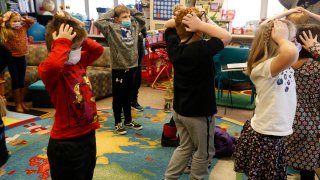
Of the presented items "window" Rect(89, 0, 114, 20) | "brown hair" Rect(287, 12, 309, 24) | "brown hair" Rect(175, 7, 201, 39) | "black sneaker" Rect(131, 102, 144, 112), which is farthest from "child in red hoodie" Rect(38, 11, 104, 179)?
"window" Rect(89, 0, 114, 20)

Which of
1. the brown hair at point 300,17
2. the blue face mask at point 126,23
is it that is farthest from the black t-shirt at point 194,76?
the blue face mask at point 126,23

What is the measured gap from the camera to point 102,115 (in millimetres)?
3900

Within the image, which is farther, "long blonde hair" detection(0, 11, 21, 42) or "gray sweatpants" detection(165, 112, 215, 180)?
"long blonde hair" detection(0, 11, 21, 42)

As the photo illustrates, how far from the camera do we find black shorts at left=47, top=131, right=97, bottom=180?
152 centimetres

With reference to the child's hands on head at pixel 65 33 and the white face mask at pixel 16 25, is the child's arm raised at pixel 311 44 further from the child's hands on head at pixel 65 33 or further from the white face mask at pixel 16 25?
the white face mask at pixel 16 25

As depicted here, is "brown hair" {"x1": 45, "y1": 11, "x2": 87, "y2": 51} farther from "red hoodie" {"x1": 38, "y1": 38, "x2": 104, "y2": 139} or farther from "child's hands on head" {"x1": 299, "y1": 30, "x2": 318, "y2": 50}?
"child's hands on head" {"x1": 299, "y1": 30, "x2": 318, "y2": 50}

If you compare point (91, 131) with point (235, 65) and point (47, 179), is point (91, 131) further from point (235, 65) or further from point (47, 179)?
point (235, 65)

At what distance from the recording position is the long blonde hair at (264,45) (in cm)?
157

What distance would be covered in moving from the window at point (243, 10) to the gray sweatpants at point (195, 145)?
4246mm

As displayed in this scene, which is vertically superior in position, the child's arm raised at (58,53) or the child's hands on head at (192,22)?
the child's hands on head at (192,22)

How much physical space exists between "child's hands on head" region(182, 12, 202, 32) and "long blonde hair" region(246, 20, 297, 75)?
1.02 feet

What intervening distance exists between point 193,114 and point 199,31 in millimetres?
468

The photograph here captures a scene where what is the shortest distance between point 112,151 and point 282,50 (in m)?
1.87

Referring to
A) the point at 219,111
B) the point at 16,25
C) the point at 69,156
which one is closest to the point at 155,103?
the point at 219,111
